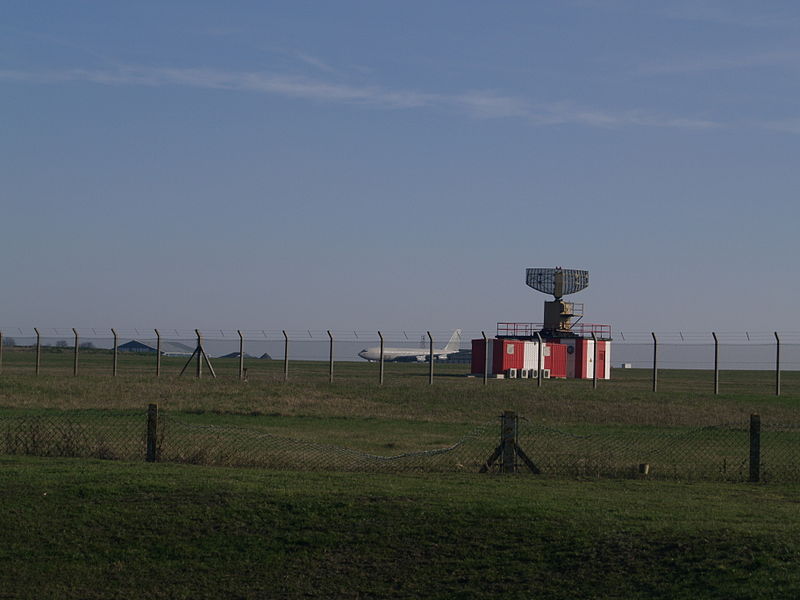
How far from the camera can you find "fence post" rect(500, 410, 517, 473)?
13.4m

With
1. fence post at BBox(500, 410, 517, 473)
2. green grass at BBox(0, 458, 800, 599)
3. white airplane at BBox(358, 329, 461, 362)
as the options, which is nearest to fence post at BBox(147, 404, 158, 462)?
green grass at BBox(0, 458, 800, 599)

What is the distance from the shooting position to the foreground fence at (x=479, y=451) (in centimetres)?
1359

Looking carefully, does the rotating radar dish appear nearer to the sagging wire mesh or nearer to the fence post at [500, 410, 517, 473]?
the sagging wire mesh

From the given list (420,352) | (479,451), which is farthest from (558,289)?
(420,352)

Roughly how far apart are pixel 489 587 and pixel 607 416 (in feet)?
57.0

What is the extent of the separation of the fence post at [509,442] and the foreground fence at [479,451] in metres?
0.01

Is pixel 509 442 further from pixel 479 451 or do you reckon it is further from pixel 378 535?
pixel 378 535

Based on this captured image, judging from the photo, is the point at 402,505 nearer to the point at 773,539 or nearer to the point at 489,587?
the point at 489,587

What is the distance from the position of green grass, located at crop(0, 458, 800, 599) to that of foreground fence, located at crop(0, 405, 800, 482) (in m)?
2.19

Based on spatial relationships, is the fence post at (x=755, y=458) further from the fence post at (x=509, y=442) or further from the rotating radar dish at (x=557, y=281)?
the rotating radar dish at (x=557, y=281)

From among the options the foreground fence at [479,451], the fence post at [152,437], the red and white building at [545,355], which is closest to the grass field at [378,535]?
the fence post at [152,437]

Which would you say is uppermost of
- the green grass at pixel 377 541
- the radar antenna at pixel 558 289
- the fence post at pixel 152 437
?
the radar antenna at pixel 558 289

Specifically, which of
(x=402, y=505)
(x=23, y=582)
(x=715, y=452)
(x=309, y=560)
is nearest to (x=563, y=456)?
(x=715, y=452)

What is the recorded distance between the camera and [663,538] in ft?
28.9
